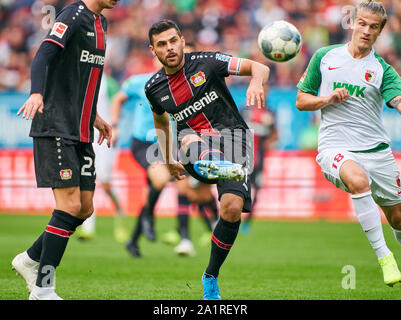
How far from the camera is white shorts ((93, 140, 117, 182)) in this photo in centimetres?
1181

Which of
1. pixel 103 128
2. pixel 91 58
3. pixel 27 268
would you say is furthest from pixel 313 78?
pixel 27 268

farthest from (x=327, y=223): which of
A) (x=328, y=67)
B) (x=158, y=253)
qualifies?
(x=328, y=67)

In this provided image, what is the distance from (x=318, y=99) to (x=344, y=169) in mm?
673

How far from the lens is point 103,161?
12.1m

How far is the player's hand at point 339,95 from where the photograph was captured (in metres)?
6.06

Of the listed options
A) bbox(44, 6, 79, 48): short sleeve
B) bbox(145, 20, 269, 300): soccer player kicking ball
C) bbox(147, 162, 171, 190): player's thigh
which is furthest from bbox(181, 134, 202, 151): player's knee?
bbox(147, 162, 171, 190): player's thigh

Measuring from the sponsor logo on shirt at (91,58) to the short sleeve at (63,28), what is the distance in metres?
0.21

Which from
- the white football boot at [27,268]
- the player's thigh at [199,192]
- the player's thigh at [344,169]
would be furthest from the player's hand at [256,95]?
the player's thigh at [199,192]

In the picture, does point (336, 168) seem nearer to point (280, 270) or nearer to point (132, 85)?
point (280, 270)

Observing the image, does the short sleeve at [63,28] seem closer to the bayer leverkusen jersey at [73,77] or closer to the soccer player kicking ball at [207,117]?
the bayer leverkusen jersey at [73,77]

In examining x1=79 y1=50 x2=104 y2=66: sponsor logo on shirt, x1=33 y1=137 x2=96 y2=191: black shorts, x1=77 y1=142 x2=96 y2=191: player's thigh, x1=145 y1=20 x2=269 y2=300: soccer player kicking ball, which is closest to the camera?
x1=33 y1=137 x2=96 y2=191: black shorts

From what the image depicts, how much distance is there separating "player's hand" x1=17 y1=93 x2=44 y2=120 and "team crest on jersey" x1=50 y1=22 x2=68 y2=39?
565mm

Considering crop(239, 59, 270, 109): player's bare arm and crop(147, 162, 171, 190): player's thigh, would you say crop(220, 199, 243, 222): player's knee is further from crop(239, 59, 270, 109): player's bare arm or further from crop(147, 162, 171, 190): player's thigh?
crop(147, 162, 171, 190): player's thigh

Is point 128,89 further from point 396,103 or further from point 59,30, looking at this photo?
point 396,103
